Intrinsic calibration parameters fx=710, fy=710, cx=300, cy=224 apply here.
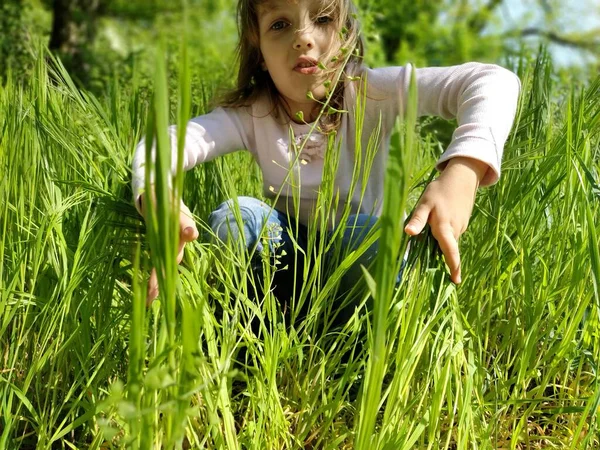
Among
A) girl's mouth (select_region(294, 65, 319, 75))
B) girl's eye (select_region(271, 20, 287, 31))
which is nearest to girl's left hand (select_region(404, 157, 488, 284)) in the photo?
girl's mouth (select_region(294, 65, 319, 75))

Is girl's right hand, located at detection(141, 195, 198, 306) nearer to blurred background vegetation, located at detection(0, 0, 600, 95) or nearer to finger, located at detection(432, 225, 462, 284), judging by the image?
finger, located at detection(432, 225, 462, 284)

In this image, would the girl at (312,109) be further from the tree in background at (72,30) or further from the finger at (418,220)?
the tree in background at (72,30)

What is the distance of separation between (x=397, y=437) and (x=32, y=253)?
0.62 meters

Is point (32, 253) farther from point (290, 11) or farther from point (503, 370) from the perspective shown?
point (503, 370)

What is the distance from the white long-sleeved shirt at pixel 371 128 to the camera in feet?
3.32

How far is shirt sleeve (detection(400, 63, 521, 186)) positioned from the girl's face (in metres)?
0.17

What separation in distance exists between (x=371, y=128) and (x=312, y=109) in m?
0.12

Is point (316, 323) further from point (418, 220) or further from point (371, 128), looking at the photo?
point (371, 128)

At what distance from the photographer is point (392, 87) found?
1.28 m

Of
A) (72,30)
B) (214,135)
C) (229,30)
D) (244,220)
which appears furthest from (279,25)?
(229,30)

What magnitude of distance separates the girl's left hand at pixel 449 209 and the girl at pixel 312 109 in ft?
0.07

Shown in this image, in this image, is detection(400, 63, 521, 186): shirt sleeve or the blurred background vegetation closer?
detection(400, 63, 521, 186): shirt sleeve

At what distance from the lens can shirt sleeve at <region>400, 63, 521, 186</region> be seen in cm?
98

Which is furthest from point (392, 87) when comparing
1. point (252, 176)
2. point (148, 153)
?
point (148, 153)
